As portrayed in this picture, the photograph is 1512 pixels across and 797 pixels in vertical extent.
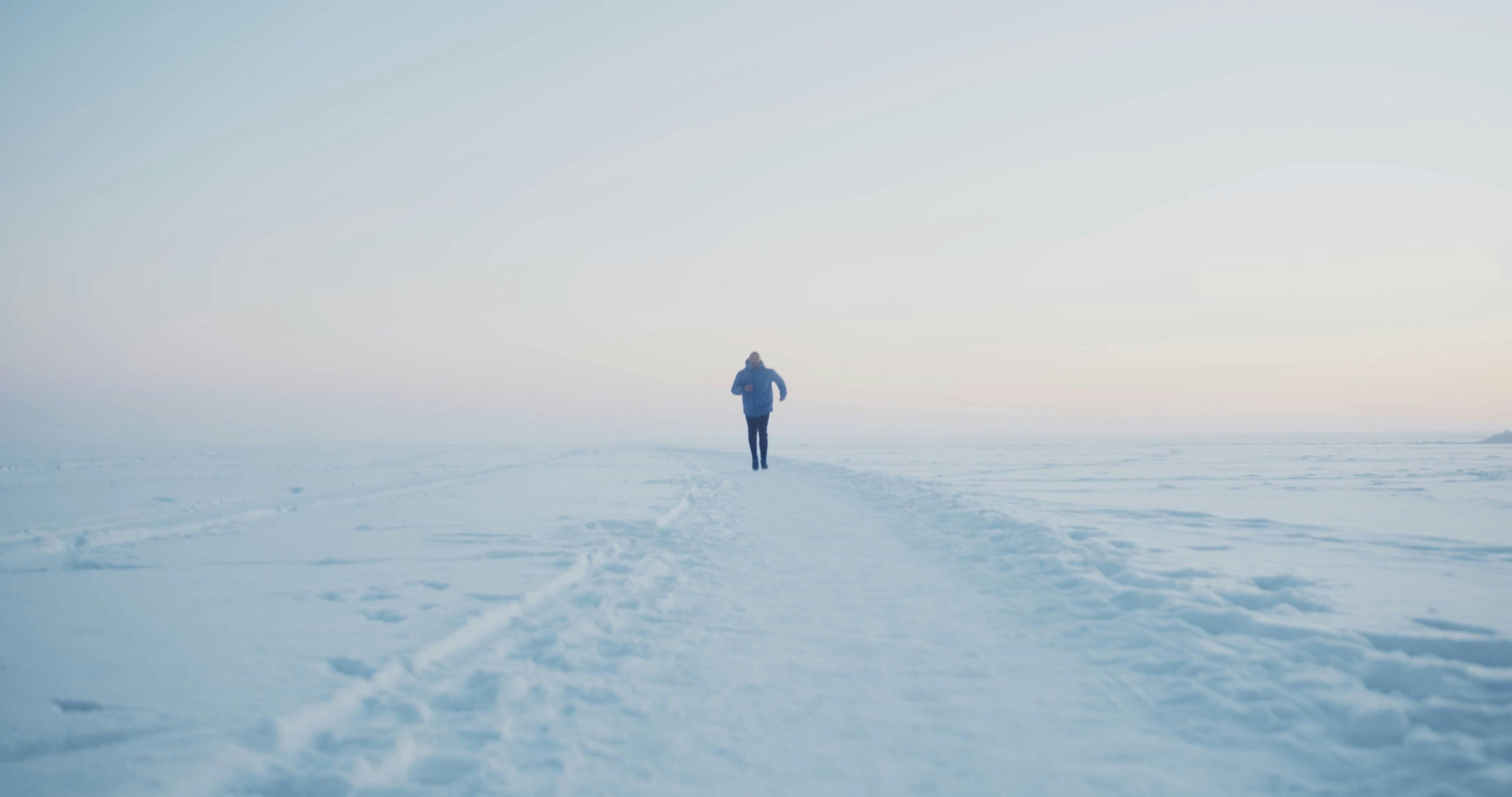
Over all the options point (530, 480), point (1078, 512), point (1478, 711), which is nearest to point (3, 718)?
point (1478, 711)

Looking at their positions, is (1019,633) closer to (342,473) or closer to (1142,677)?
(1142,677)

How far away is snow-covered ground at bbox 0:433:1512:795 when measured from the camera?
2.43 meters

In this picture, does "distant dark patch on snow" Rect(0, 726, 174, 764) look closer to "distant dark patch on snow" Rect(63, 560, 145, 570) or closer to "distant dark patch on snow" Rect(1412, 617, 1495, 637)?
"distant dark patch on snow" Rect(63, 560, 145, 570)

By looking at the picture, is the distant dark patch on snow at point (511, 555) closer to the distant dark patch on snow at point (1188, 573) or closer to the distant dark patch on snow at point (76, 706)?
the distant dark patch on snow at point (76, 706)

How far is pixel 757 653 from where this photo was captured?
3.59m

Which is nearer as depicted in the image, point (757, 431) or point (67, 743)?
point (67, 743)

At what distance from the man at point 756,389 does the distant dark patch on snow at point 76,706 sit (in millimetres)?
12433

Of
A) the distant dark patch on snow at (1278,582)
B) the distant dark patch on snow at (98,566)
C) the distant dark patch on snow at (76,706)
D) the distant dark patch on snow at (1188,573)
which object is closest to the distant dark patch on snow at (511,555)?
the distant dark patch on snow at (98,566)

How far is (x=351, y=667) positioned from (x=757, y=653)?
182 centimetres

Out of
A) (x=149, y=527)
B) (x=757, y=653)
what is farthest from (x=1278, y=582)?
(x=149, y=527)

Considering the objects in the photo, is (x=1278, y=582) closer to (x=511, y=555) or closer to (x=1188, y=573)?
(x=1188, y=573)

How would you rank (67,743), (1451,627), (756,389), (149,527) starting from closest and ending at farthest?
(67,743), (1451,627), (149,527), (756,389)

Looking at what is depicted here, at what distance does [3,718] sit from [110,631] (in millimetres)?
1177

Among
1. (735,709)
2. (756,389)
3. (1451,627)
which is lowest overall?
(735,709)
